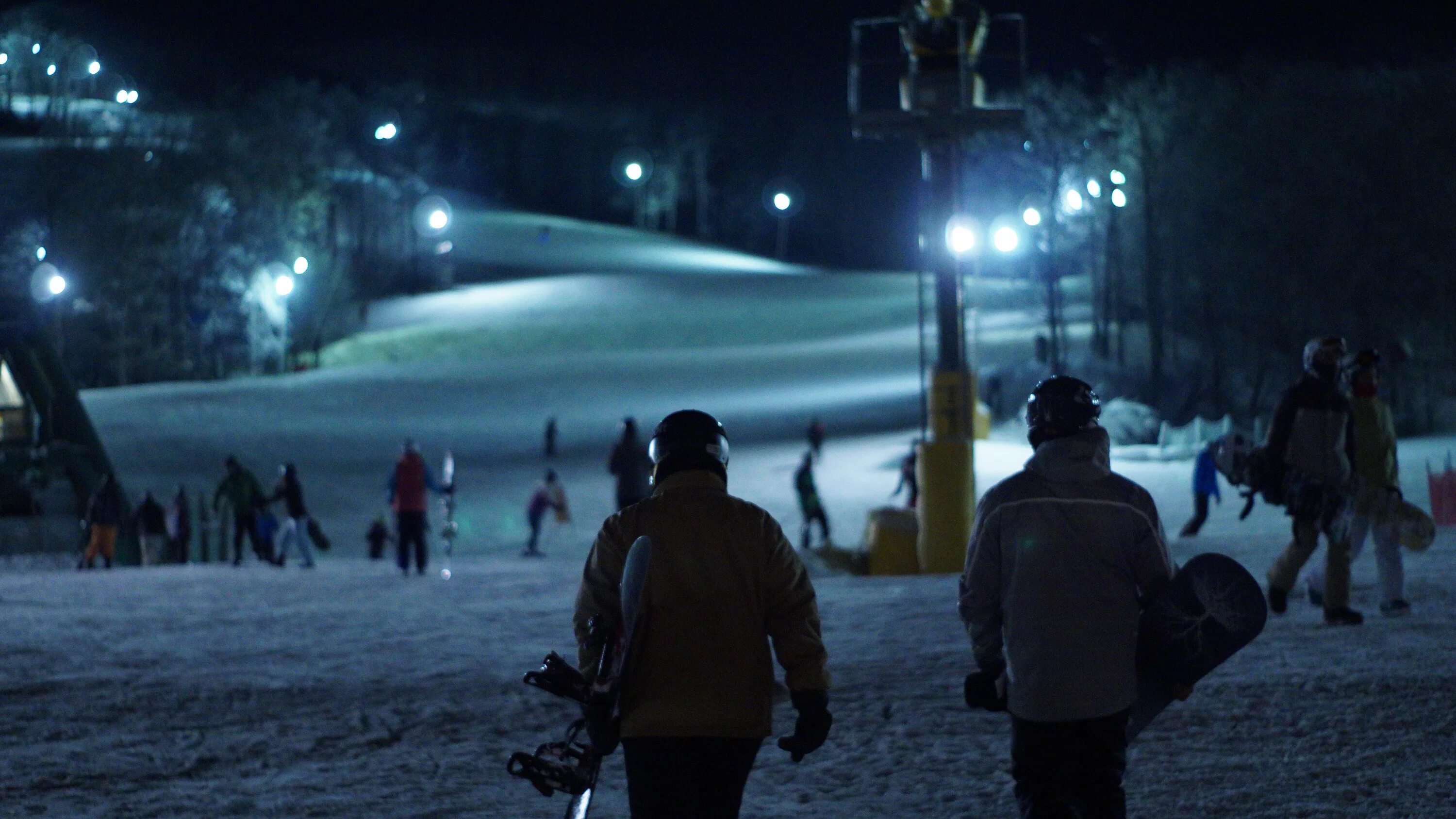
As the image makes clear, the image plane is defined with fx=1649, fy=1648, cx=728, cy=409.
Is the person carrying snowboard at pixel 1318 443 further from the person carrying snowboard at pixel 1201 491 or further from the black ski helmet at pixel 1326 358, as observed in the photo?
the person carrying snowboard at pixel 1201 491

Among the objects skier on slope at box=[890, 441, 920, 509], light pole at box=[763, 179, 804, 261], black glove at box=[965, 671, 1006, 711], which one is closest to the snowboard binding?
black glove at box=[965, 671, 1006, 711]

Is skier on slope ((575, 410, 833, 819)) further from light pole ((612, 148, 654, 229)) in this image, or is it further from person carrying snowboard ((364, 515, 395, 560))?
light pole ((612, 148, 654, 229))

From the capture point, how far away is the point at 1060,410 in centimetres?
418

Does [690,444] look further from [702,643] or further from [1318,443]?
[1318,443]

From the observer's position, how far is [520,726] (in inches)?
314

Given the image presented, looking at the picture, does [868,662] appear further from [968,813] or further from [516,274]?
[516,274]

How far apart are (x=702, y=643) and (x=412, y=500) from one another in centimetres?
1323

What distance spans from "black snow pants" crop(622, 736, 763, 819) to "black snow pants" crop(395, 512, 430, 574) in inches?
517

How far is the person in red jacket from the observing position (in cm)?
1647

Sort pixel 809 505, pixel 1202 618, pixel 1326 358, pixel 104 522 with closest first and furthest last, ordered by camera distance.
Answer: pixel 1202 618 → pixel 1326 358 → pixel 104 522 → pixel 809 505

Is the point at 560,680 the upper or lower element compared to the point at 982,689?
upper

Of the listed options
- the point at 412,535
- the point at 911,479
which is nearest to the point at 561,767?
the point at 412,535

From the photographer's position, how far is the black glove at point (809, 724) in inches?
143

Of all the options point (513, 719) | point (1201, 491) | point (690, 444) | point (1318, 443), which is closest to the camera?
point (690, 444)
